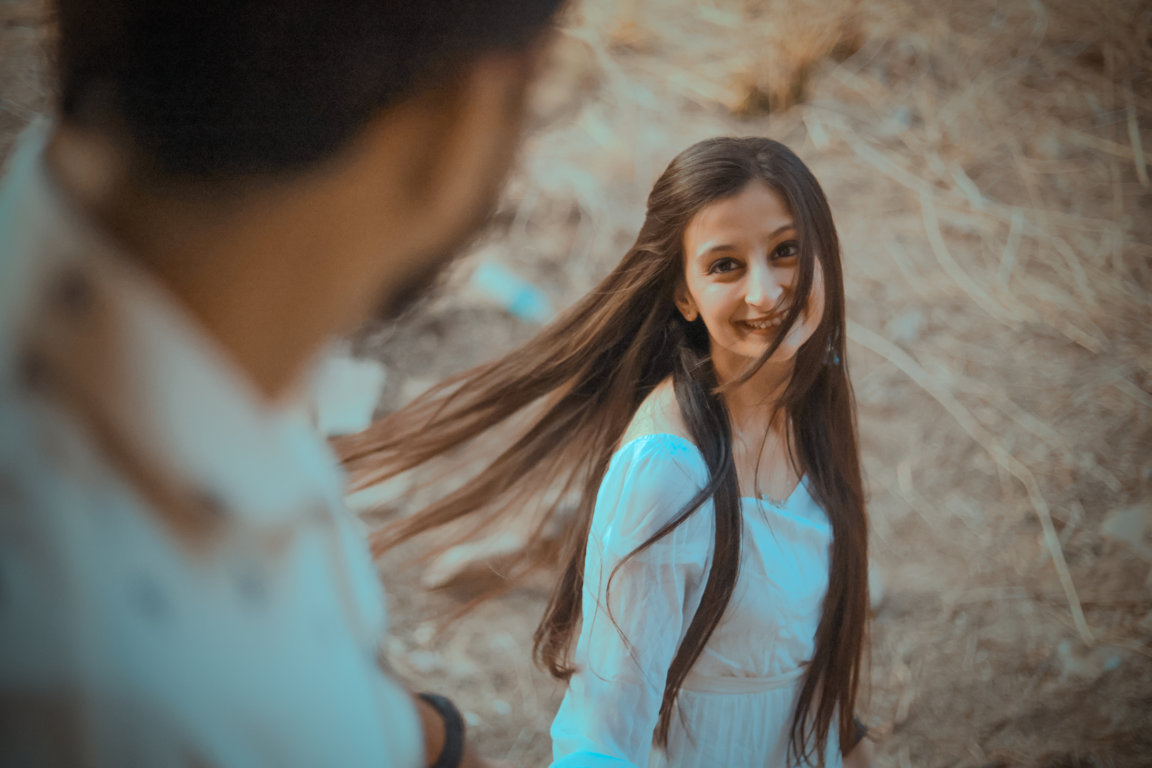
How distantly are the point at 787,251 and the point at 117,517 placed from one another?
2.17 ft

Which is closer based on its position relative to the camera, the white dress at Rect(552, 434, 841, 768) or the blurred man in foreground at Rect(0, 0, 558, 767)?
the blurred man in foreground at Rect(0, 0, 558, 767)

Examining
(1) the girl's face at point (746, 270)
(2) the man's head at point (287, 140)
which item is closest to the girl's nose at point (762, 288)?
(1) the girl's face at point (746, 270)

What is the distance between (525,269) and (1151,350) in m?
1.08

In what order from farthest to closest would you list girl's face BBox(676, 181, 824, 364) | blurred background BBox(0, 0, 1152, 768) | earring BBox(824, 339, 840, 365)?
blurred background BBox(0, 0, 1152, 768), earring BBox(824, 339, 840, 365), girl's face BBox(676, 181, 824, 364)

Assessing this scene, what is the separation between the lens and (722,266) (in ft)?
3.26

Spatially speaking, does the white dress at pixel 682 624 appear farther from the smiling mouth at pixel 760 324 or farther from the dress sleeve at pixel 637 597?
the smiling mouth at pixel 760 324

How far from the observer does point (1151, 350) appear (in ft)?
5.57

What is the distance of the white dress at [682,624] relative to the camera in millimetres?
980

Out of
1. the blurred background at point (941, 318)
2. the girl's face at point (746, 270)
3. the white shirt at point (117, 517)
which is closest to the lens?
the white shirt at point (117, 517)

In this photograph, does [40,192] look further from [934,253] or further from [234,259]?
[934,253]

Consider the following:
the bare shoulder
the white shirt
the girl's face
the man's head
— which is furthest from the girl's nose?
the white shirt

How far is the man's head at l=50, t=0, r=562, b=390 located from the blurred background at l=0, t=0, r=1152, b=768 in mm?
657

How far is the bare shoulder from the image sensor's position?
3.34 feet

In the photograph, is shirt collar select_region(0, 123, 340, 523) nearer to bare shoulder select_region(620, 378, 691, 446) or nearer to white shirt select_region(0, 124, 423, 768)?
white shirt select_region(0, 124, 423, 768)
